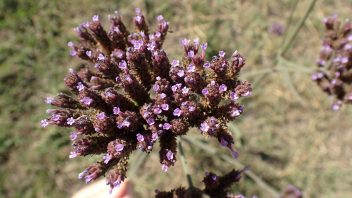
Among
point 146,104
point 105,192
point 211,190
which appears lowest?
point 211,190

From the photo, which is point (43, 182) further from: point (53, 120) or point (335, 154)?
point (335, 154)

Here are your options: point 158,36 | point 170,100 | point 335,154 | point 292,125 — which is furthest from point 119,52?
point 335,154

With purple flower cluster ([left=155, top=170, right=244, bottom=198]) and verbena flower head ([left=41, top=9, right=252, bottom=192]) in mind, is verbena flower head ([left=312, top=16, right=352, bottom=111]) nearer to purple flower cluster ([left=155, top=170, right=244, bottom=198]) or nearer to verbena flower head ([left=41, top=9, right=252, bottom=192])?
purple flower cluster ([left=155, top=170, right=244, bottom=198])

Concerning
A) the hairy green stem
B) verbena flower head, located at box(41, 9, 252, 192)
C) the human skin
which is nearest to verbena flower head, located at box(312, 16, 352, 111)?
the hairy green stem

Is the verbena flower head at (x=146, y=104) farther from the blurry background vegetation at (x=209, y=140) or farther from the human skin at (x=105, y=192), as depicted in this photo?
the blurry background vegetation at (x=209, y=140)

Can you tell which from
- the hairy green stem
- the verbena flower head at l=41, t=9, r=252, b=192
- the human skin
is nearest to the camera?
the verbena flower head at l=41, t=9, r=252, b=192

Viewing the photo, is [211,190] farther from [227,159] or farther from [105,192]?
[227,159]

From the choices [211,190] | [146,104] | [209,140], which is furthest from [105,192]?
[209,140]
